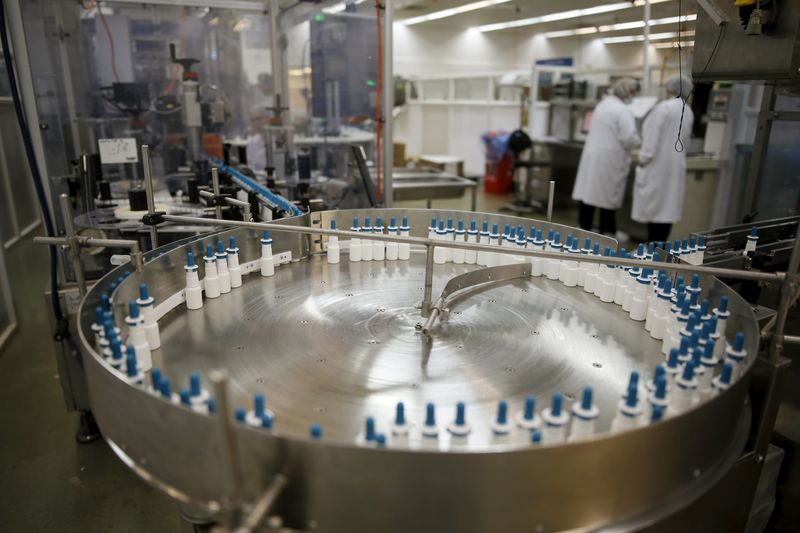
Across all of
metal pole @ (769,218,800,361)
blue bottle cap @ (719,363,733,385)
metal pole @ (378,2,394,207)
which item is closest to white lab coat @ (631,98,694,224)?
metal pole @ (378,2,394,207)

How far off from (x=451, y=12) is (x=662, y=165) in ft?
15.8

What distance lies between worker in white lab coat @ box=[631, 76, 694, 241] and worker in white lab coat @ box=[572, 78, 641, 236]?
11.0 inches

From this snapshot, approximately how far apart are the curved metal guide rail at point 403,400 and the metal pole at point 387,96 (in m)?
1.14

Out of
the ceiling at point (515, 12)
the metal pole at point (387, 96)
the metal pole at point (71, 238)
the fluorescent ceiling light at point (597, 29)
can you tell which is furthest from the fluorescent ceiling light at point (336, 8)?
the fluorescent ceiling light at point (597, 29)

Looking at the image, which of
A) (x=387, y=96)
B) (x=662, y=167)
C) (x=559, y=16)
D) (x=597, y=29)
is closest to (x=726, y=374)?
(x=387, y=96)

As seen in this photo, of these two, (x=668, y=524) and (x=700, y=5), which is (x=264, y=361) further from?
(x=700, y=5)

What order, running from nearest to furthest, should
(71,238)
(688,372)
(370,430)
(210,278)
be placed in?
(370,430) → (688,372) → (71,238) → (210,278)

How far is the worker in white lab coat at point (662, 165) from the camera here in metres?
3.69

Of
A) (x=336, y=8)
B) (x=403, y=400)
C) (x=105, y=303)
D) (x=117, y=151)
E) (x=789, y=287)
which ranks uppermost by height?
(x=336, y=8)

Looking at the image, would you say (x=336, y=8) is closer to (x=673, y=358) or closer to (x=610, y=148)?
(x=610, y=148)

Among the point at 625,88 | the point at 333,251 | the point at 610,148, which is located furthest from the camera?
the point at 610,148

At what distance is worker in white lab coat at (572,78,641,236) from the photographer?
4.10 metres

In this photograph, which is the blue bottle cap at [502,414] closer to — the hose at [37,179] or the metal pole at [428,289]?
the metal pole at [428,289]

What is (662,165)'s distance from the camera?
12.5 feet
